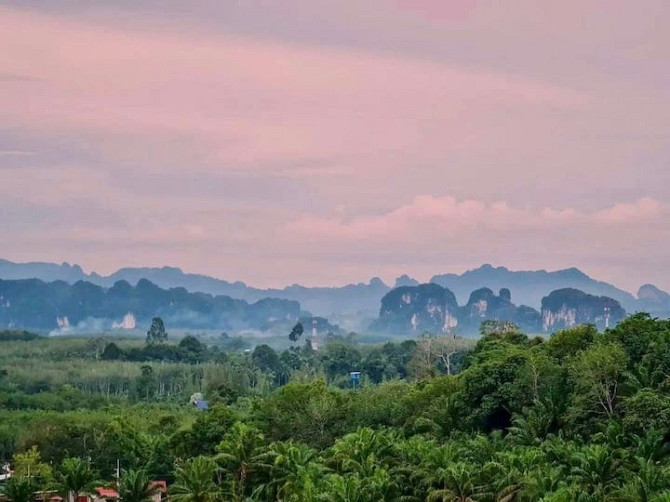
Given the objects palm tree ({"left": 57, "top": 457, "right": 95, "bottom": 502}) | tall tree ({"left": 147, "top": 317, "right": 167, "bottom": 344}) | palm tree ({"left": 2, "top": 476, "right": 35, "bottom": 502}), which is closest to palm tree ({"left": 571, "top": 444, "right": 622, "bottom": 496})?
palm tree ({"left": 57, "top": 457, "right": 95, "bottom": 502})

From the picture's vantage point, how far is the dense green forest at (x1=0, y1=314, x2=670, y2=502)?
40.3 meters

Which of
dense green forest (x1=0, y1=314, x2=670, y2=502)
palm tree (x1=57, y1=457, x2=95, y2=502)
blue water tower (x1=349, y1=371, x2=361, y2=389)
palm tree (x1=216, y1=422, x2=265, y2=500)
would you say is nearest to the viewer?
dense green forest (x1=0, y1=314, x2=670, y2=502)

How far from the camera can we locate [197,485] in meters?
44.1

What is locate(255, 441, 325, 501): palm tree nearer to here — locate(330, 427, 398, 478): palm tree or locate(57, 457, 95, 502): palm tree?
locate(330, 427, 398, 478): palm tree

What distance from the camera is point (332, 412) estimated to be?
57438 millimetres

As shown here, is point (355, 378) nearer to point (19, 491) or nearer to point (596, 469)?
point (19, 491)

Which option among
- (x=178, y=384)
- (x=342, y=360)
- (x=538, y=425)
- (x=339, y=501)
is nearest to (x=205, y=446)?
(x=538, y=425)

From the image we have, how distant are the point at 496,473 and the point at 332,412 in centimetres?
1808

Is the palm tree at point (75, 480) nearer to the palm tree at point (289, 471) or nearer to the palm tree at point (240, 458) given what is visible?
the palm tree at point (240, 458)

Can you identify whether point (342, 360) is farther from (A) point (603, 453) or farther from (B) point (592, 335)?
(A) point (603, 453)

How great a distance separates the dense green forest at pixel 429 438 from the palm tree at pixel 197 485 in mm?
68

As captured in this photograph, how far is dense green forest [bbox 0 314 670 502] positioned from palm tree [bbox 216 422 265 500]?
0.16 feet

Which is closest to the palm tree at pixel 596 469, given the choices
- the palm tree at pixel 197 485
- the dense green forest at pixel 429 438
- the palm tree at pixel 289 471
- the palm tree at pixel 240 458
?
the dense green forest at pixel 429 438

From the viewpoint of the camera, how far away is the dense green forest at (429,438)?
40344mm
